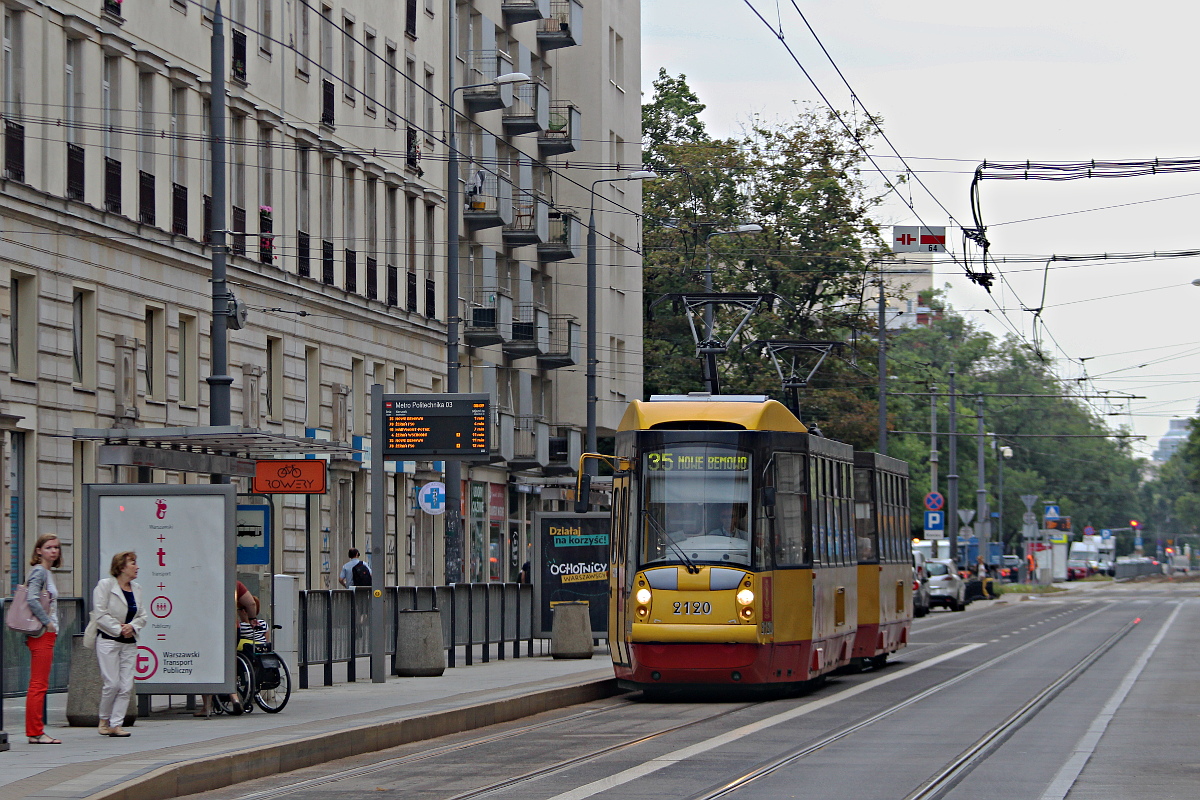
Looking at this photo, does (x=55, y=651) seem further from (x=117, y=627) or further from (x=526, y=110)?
(x=526, y=110)

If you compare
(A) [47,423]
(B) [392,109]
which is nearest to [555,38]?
(B) [392,109]

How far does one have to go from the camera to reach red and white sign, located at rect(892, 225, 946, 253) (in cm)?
3606

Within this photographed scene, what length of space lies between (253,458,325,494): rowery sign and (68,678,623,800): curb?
4.08 meters

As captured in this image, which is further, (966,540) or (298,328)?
(966,540)

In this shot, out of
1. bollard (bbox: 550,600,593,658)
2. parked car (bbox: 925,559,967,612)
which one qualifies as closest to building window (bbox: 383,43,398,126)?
bollard (bbox: 550,600,593,658)

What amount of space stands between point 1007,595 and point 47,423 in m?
55.9

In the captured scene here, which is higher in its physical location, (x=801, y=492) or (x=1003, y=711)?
(x=801, y=492)

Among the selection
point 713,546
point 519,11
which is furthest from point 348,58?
point 713,546

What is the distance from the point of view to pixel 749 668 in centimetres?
2111

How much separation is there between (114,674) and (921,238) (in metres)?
22.5

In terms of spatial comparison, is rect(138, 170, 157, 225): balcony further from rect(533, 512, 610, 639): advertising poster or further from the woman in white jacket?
the woman in white jacket

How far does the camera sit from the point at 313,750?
600 inches

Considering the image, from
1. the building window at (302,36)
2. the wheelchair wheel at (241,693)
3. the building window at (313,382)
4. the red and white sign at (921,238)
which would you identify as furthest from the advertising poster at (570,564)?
the building window at (302,36)

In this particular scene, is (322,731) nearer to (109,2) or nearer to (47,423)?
(47,423)
